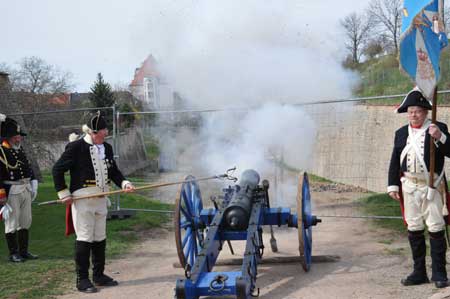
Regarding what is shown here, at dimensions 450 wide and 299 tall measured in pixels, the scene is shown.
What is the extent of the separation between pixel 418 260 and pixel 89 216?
328cm

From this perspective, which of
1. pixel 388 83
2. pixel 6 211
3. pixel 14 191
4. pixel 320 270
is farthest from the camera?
pixel 388 83

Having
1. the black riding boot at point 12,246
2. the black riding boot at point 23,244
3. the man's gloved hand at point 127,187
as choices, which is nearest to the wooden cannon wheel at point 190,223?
the man's gloved hand at point 127,187

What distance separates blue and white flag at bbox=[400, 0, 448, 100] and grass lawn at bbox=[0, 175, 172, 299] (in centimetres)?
402

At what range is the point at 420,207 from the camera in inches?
189

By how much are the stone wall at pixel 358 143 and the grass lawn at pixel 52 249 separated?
12.4ft

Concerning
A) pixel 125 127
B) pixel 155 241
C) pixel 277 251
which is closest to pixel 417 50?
pixel 277 251

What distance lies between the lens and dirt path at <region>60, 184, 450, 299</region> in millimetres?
4953

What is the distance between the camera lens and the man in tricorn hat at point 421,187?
15.5ft

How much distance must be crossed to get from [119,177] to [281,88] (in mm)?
4117

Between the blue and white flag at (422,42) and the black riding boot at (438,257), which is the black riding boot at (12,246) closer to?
the black riding boot at (438,257)

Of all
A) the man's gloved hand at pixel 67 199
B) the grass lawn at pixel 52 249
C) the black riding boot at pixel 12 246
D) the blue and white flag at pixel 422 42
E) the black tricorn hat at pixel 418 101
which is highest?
the blue and white flag at pixel 422 42

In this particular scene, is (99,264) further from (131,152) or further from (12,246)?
(131,152)

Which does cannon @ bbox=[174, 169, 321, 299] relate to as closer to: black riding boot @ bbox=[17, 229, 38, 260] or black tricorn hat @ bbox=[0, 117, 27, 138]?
black riding boot @ bbox=[17, 229, 38, 260]

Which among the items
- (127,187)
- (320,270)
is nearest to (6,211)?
(127,187)
